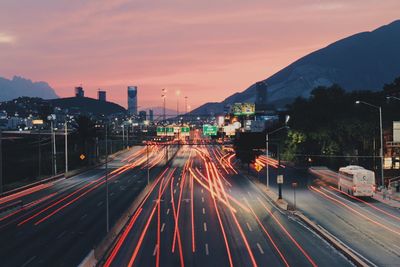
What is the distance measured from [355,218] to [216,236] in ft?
52.2

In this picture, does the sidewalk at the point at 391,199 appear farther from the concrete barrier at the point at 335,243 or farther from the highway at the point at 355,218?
the concrete barrier at the point at 335,243

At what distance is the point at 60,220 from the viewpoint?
1924 inches

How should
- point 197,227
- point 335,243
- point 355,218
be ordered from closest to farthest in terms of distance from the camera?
1. point 335,243
2. point 197,227
3. point 355,218

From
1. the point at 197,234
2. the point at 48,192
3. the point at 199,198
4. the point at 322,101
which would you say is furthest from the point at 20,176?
the point at 197,234

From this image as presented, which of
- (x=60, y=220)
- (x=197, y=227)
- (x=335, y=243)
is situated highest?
(x=335, y=243)

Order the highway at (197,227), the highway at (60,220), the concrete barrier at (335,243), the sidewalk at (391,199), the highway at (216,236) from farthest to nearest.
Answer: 1. the sidewalk at (391,199)
2. the highway at (60,220)
3. the highway at (197,227)
4. the highway at (216,236)
5. the concrete barrier at (335,243)

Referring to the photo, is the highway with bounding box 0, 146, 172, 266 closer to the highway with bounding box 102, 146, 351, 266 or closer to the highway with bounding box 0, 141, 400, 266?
the highway with bounding box 0, 141, 400, 266

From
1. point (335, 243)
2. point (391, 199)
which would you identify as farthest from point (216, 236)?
point (391, 199)

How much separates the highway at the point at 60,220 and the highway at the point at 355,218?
19.7m

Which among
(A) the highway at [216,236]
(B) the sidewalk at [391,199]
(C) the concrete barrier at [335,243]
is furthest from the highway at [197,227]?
(B) the sidewalk at [391,199]

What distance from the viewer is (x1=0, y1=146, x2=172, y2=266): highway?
3475 cm

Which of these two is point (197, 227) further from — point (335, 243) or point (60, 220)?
point (60, 220)

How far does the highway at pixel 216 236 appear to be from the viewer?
32469 millimetres

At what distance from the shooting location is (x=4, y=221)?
4844cm
